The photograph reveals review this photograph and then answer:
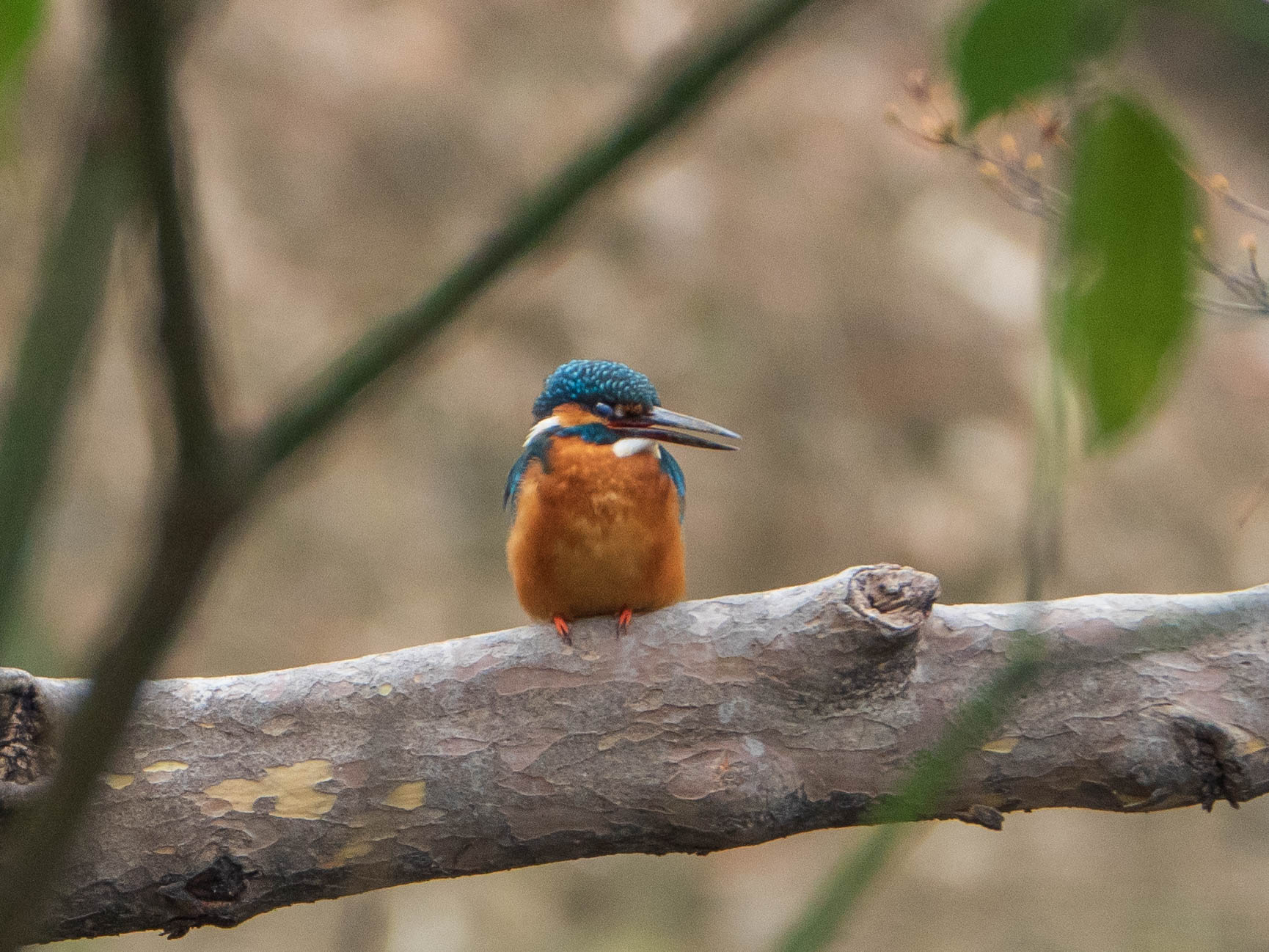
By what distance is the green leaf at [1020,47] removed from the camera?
1.03 ft

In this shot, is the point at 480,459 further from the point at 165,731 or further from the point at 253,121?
the point at 165,731

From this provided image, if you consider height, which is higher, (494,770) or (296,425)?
(494,770)

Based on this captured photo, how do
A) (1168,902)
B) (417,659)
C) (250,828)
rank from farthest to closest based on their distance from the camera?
(1168,902) < (417,659) < (250,828)

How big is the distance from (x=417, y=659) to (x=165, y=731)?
36cm

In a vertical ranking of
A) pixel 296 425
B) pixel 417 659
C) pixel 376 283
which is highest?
pixel 376 283


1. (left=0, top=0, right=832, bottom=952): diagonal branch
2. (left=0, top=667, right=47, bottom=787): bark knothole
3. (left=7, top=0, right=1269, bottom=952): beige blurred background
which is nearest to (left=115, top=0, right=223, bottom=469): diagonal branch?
(left=0, top=0, right=832, bottom=952): diagonal branch

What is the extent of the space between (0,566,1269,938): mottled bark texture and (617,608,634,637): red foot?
0.13 ft

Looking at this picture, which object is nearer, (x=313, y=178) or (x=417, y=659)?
(x=417, y=659)

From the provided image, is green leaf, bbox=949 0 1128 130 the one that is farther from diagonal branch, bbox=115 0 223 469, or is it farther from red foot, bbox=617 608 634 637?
red foot, bbox=617 608 634 637

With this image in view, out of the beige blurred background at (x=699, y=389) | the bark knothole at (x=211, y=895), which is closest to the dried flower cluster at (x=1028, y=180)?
the bark knothole at (x=211, y=895)

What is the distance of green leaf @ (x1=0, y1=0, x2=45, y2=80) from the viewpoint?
12.7 inches

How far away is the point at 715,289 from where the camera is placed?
5.78 metres

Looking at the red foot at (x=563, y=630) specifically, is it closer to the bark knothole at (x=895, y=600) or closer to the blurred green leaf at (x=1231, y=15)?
the bark knothole at (x=895, y=600)

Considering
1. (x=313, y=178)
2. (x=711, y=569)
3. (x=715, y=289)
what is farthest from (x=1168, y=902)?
(x=313, y=178)
